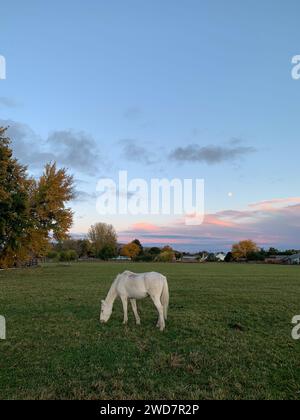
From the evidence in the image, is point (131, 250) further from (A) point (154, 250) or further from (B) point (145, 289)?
(B) point (145, 289)

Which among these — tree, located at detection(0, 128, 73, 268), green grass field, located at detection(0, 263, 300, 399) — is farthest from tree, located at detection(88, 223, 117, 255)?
green grass field, located at detection(0, 263, 300, 399)

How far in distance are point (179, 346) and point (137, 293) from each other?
2.31m

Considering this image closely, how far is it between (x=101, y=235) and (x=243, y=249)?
5316 cm

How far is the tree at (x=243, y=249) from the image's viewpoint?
127 meters

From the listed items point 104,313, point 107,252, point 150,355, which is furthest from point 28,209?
point 107,252

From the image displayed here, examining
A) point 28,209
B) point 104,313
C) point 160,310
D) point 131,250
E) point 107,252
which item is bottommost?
point 107,252

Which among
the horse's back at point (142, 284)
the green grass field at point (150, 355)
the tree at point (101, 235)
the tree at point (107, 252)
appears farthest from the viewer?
the tree at point (101, 235)

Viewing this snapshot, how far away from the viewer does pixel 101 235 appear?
5034 inches

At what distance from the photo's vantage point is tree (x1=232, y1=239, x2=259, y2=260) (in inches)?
5019

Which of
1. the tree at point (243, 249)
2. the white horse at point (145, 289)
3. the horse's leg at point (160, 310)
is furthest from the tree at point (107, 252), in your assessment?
the horse's leg at point (160, 310)

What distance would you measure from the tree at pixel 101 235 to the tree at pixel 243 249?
43.4 m

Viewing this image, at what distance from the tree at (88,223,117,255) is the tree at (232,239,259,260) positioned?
142 feet

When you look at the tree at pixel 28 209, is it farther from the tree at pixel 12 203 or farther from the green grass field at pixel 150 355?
the green grass field at pixel 150 355

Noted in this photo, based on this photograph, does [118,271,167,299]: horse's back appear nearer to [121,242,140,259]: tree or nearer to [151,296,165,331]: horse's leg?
[151,296,165,331]: horse's leg
